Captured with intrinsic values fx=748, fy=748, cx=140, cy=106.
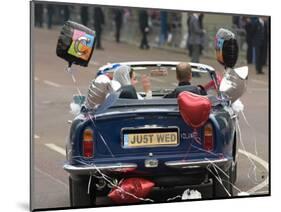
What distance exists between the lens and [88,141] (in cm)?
704

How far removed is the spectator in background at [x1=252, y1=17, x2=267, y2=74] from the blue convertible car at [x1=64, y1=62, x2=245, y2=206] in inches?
38.6

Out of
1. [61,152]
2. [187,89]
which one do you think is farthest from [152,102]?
[61,152]

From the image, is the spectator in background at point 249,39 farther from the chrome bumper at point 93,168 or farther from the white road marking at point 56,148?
the white road marking at point 56,148

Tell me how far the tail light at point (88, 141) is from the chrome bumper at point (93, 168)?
154mm

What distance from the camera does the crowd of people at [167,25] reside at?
7.47m

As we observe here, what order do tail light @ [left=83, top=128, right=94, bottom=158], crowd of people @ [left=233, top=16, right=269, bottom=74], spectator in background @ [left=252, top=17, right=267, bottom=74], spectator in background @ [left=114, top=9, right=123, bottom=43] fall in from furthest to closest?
spectator in background @ [left=252, top=17, right=267, bottom=74] < crowd of people @ [left=233, top=16, right=269, bottom=74] < spectator in background @ [left=114, top=9, right=123, bottom=43] < tail light @ [left=83, top=128, right=94, bottom=158]

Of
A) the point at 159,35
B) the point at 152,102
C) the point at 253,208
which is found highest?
the point at 159,35

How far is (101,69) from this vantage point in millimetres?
7578

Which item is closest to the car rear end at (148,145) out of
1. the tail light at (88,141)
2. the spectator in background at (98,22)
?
the tail light at (88,141)

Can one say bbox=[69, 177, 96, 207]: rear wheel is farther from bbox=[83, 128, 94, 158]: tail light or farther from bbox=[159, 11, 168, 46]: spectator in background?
bbox=[159, 11, 168, 46]: spectator in background

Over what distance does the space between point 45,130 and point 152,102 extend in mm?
1123

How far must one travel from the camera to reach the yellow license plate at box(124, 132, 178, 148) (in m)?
7.25

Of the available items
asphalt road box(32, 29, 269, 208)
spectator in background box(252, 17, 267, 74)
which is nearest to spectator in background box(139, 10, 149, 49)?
asphalt road box(32, 29, 269, 208)

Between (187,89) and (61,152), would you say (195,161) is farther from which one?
(61,152)
